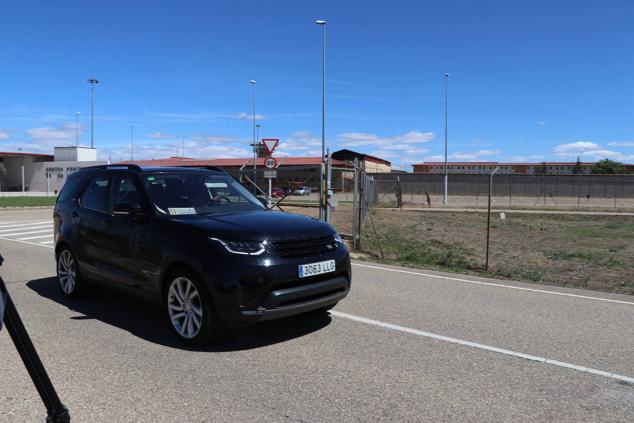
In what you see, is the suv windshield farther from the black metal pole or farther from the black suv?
the black metal pole

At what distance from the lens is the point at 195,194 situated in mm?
5875

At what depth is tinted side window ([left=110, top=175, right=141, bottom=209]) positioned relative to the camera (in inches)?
229

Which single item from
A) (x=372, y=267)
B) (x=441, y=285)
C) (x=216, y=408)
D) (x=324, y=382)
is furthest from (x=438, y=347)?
(x=372, y=267)

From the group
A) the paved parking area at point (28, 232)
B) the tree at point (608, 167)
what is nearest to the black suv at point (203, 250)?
the paved parking area at point (28, 232)

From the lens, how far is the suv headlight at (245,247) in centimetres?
466

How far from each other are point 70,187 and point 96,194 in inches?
38.9

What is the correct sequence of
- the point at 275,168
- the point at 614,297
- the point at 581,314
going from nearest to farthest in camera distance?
the point at 581,314, the point at 614,297, the point at 275,168

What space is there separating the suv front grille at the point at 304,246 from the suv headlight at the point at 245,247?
0.14 metres

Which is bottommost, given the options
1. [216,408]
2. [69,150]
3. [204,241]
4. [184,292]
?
[216,408]

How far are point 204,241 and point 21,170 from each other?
95740 mm

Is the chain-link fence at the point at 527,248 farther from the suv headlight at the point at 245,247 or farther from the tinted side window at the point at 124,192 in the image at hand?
the tinted side window at the point at 124,192

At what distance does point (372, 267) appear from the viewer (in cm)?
992

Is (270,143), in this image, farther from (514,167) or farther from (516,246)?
(514,167)

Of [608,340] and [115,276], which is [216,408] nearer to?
[115,276]
